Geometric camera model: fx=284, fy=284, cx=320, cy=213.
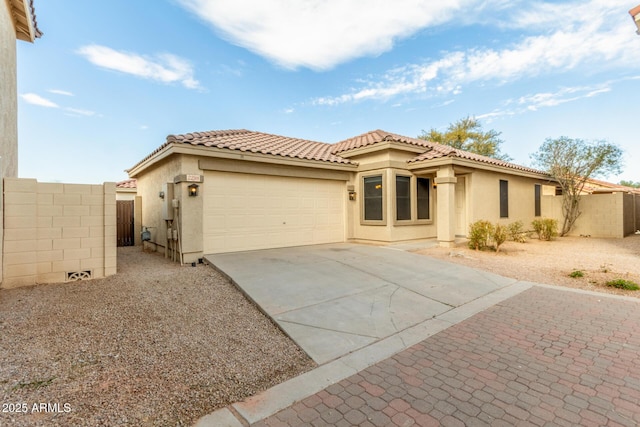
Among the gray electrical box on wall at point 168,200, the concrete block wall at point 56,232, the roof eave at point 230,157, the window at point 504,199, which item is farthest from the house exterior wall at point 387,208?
the concrete block wall at point 56,232

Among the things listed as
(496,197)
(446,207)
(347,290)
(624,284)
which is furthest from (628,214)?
(347,290)

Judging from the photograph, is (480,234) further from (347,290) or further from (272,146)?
(272,146)

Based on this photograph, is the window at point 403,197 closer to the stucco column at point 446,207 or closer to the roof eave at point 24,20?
the stucco column at point 446,207

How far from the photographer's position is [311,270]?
6633 millimetres

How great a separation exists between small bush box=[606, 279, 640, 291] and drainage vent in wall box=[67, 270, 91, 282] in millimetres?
11137

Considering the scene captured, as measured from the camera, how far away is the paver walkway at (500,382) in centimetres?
Answer: 227

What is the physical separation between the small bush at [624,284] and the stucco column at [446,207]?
4.52 meters

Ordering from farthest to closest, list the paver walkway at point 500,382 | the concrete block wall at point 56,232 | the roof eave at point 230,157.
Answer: the roof eave at point 230,157, the concrete block wall at point 56,232, the paver walkway at point 500,382

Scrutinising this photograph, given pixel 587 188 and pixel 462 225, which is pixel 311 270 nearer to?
pixel 462 225

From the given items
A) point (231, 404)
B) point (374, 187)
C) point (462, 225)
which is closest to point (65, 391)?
point (231, 404)

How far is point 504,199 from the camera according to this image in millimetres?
13508

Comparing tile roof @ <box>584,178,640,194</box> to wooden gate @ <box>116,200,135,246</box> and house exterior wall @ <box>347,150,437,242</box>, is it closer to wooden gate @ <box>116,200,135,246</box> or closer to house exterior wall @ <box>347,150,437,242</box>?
house exterior wall @ <box>347,150,437,242</box>

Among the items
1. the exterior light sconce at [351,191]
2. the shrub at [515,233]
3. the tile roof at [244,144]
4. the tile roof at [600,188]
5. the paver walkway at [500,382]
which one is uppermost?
the tile roof at [244,144]

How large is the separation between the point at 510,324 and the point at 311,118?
1902cm
